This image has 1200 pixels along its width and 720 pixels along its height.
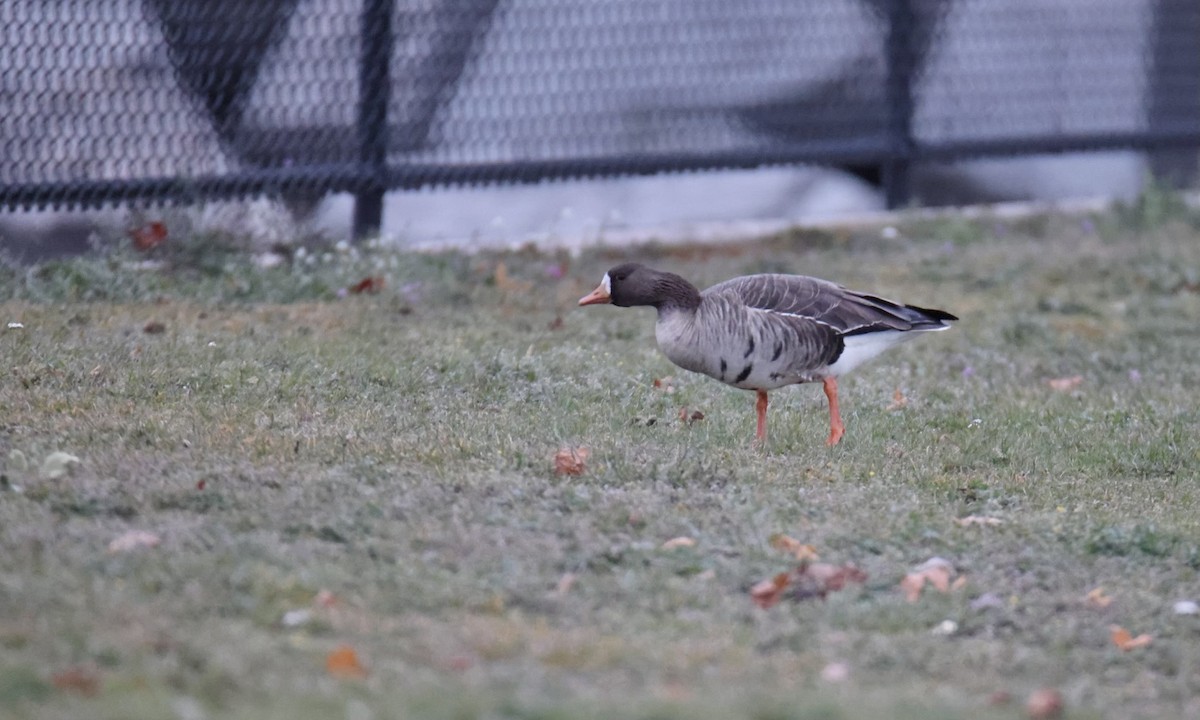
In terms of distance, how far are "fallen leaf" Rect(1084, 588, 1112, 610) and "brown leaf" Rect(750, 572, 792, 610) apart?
0.84 m

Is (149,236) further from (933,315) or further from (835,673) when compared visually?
(835,673)

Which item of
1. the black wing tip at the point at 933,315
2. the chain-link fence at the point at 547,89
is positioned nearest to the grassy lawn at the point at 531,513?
the black wing tip at the point at 933,315

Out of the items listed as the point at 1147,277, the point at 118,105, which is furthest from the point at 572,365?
the point at 1147,277

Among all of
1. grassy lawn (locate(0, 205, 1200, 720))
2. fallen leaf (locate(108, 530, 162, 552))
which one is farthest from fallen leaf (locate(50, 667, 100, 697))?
fallen leaf (locate(108, 530, 162, 552))

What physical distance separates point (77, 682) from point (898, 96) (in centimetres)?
883

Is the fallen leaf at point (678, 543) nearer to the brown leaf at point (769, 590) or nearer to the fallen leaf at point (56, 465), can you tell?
the brown leaf at point (769, 590)

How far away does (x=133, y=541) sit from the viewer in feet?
14.4

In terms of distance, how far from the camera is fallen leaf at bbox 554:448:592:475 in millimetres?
5320

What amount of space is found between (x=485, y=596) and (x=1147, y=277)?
6.53 meters

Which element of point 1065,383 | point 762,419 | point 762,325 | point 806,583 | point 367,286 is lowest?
point 1065,383

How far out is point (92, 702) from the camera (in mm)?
3383

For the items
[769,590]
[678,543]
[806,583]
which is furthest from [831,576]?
[678,543]

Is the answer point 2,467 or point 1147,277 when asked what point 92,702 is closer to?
point 2,467

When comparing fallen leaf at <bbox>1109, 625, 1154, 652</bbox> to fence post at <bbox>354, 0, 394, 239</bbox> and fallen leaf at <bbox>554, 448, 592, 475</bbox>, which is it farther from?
fence post at <bbox>354, 0, 394, 239</bbox>
